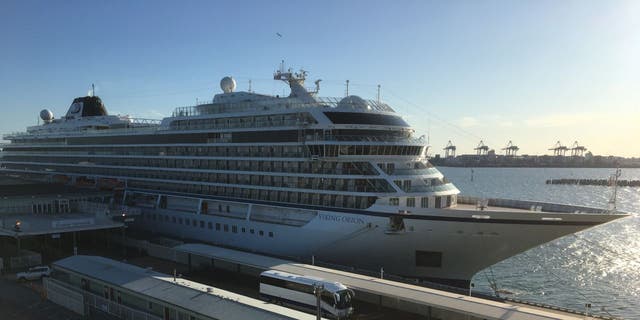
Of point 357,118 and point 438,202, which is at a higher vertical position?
point 357,118

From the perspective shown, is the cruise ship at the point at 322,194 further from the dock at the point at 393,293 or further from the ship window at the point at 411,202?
the dock at the point at 393,293

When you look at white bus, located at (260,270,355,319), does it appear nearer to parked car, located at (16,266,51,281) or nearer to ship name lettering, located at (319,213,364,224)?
ship name lettering, located at (319,213,364,224)

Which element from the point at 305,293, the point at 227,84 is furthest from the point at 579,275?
the point at 227,84

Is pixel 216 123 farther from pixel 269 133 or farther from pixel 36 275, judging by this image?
pixel 36 275

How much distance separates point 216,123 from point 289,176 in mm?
9155

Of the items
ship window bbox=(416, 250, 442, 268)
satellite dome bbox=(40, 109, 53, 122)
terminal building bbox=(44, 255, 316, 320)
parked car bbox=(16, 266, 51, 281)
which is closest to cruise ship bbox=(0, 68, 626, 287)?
ship window bbox=(416, 250, 442, 268)

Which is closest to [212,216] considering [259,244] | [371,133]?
[259,244]

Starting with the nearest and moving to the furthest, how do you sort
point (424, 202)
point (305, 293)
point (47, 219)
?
point (305, 293)
point (424, 202)
point (47, 219)

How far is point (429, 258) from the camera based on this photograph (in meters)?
25.4

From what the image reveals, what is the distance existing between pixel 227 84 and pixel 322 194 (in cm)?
1710

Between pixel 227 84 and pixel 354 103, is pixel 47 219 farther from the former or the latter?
pixel 354 103

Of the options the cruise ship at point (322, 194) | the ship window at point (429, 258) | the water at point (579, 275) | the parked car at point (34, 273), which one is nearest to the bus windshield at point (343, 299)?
the cruise ship at point (322, 194)

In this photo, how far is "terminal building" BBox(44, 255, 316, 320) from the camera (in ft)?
56.6

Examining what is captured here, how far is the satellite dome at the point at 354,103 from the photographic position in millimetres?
29978
